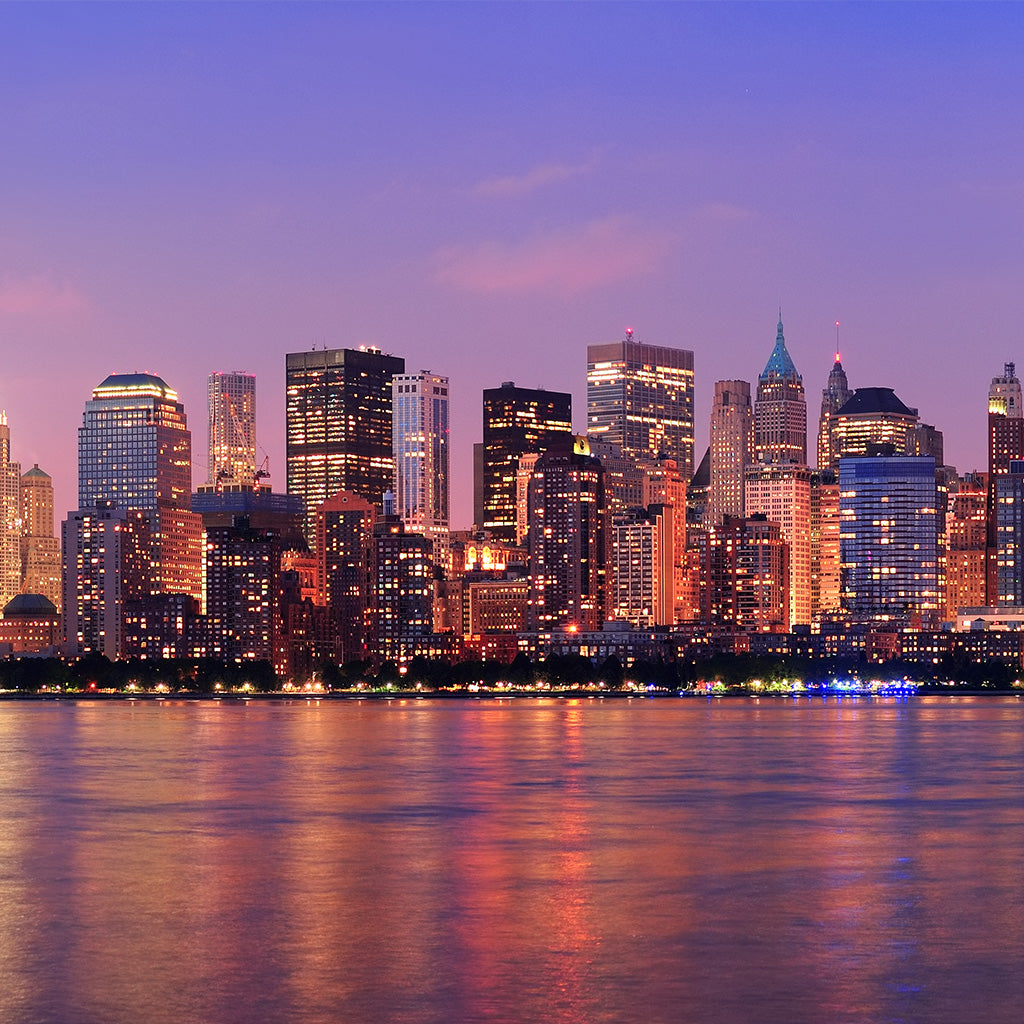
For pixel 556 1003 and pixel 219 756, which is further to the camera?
pixel 219 756

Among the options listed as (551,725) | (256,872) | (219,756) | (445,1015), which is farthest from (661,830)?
(551,725)

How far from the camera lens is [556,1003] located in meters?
31.3

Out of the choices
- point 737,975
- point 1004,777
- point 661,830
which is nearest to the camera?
point 737,975

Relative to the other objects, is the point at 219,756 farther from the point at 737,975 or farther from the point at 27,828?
the point at 737,975

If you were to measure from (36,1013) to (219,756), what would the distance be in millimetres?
73470

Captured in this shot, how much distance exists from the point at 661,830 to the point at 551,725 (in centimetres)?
9296

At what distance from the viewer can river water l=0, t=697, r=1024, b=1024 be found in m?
32.1

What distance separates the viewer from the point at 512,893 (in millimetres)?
44094

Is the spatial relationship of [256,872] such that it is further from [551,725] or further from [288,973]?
[551,725]

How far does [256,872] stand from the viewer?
48.0 meters

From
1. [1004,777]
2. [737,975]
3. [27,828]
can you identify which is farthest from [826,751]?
[737,975]

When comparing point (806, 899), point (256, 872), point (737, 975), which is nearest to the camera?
point (737, 975)

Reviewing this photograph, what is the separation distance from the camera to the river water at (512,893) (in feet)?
105

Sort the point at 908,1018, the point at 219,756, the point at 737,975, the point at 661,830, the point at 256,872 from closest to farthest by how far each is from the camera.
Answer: the point at 908,1018
the point at 737,975
the point at 256,872
the point at 661,830
the point at 219,756
